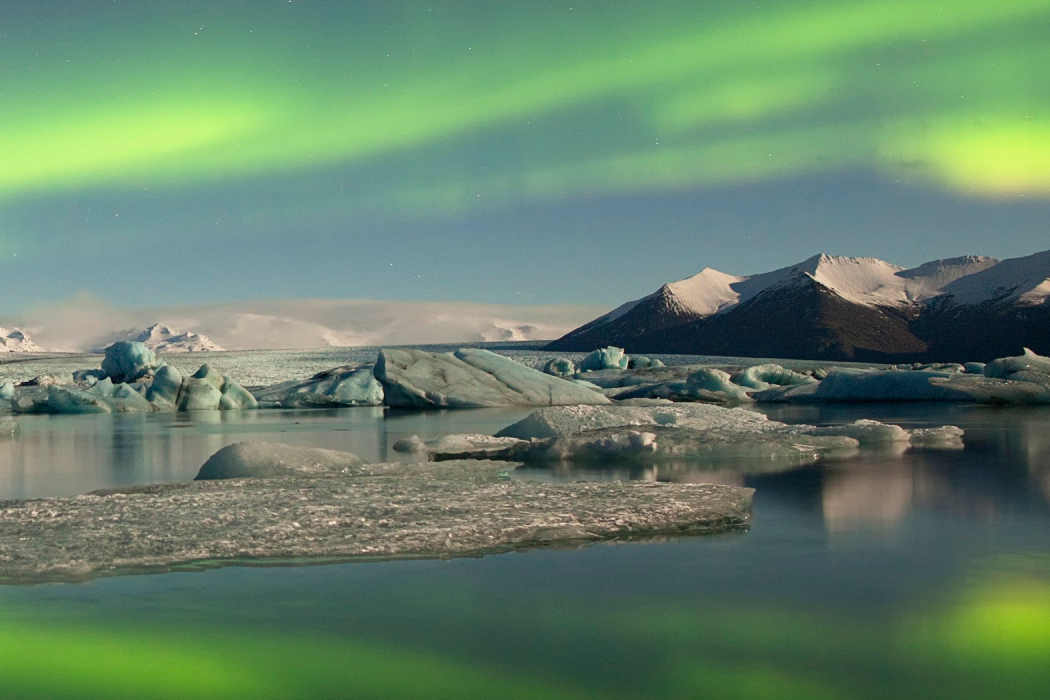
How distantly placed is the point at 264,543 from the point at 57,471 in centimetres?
461

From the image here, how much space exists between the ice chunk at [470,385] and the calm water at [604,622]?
14008 mm

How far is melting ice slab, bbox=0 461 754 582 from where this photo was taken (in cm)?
393

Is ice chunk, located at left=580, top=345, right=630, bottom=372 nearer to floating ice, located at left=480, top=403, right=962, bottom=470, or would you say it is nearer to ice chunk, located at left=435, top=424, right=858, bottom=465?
floating ice, located at left=480, top=403, right=962, bottom=470

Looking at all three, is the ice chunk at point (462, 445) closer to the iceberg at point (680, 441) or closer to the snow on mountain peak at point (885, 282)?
the iceberg at point (680, 441)

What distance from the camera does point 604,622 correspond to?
9.48ft

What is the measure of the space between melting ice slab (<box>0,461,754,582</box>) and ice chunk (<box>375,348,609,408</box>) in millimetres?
12719

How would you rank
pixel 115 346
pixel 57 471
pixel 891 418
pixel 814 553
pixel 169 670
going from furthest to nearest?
pixel 115 346
pixel 891 418
pixel 57 471
pixel 814 553
pixel 169 670

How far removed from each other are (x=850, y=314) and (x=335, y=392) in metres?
64.9

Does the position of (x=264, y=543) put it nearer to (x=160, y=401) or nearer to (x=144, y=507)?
(x=144, y=507)

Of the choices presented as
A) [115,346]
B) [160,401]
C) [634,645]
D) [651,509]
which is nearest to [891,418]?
[651,509]

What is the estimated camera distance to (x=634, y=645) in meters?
2.69

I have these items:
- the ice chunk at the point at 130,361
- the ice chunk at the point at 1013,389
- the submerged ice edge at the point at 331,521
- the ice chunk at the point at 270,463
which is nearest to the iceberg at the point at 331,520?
the submerged ice edge at the point at 331,521

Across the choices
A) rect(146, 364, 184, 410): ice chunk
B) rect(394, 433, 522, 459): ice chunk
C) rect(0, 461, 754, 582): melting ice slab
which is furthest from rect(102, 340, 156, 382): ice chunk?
rect(0, 461, 754, 582): melting ice slab

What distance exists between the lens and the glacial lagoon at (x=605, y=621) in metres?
2.43
